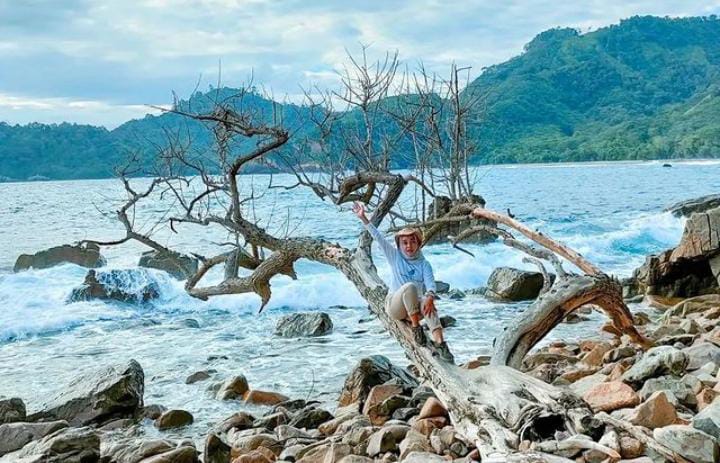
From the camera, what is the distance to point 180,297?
18.1 meters

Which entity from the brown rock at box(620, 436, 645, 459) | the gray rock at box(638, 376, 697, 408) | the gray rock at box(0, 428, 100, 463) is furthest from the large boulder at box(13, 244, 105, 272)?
the brown rock at box(620, 436, 645, 459)

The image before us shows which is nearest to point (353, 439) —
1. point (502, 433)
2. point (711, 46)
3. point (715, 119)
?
point (502, 433)

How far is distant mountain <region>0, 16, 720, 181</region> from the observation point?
76.6 m

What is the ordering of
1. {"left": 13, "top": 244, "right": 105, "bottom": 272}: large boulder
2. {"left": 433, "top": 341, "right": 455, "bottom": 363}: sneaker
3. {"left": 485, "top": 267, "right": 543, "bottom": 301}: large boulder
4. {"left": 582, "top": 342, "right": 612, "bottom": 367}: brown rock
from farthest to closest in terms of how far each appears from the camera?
{"left": 13, "top": 244, "right": 105, "bottom": 272}: large boulder
{"left": 485, "top": 267, "right": 543, "bottom": 301}: large boulder
{"left": 582, "top": 342, "right": 612, "bottom": 367}: brown rock
{"left": 433, "top": 341, "right": 455, "bottom": 363}: sneaker

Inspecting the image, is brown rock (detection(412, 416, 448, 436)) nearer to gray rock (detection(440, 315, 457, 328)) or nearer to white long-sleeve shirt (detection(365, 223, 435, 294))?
white long-sleeve shirt (detection(365, 223, 435, 294))

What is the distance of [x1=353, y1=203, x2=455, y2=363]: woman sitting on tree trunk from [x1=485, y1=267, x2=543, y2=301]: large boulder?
1040cm

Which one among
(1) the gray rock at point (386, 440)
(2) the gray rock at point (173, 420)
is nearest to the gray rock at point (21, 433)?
(2) the gray rock at point (173, 420)

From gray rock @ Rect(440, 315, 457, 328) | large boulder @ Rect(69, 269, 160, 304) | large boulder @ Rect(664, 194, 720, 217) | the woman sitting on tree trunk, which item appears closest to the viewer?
the woman sitting on tree trunk

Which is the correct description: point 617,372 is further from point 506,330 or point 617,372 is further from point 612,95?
point 612,95

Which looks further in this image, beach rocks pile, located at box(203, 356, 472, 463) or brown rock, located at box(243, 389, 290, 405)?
brown rock, located at box(243, 389, 290, 405)

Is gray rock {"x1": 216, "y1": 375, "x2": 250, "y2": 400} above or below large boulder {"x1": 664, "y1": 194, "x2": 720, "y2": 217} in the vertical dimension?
below

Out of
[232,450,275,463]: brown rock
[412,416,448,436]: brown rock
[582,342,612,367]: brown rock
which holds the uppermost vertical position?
[412,416,448,436]: brown rock

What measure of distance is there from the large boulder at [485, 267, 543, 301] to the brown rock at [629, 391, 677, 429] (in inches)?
436

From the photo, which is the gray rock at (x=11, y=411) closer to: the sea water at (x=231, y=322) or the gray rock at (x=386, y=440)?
the sea water at (x=231, y=322)
